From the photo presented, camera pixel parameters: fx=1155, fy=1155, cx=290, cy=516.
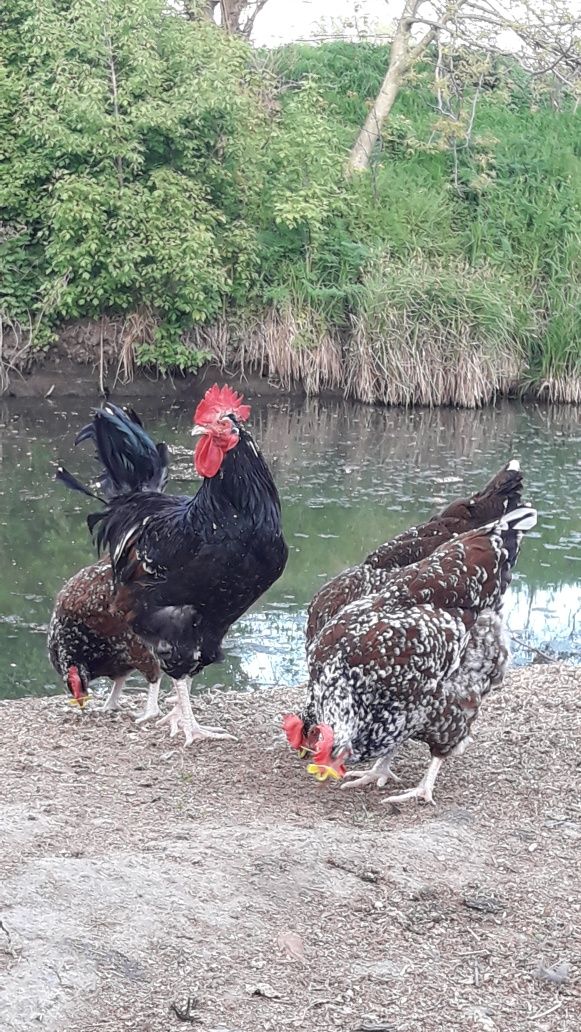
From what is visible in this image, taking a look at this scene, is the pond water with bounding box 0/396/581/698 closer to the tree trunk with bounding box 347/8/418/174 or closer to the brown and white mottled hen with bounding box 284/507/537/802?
the brown and white mottled hen with bounding box 284/507/537/802

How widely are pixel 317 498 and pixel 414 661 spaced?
877cm

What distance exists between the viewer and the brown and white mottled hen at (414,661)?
17.2ft

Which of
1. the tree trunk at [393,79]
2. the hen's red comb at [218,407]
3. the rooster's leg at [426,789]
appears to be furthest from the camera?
the tree trunk at [393,79]

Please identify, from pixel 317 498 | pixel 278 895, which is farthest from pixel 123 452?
pixel 317 498

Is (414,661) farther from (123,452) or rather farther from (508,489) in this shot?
(123,452)

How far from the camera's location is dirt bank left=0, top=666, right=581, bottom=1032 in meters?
Result: 3.64

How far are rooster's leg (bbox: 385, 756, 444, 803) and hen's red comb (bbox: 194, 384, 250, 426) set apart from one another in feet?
6.58

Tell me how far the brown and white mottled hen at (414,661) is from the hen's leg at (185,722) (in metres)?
0.98

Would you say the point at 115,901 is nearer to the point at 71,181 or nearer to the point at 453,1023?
the point at 453,1023

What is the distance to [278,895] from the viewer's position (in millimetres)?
4254

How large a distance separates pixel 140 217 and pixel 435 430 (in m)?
5.65

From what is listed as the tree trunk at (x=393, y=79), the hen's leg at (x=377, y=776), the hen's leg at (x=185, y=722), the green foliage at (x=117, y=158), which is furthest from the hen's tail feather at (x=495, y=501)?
the tree trunk at (x=393, y=79)

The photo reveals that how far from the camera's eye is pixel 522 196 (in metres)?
22.2

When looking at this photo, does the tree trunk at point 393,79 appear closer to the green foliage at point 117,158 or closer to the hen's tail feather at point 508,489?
the green foliage at point 117,158
